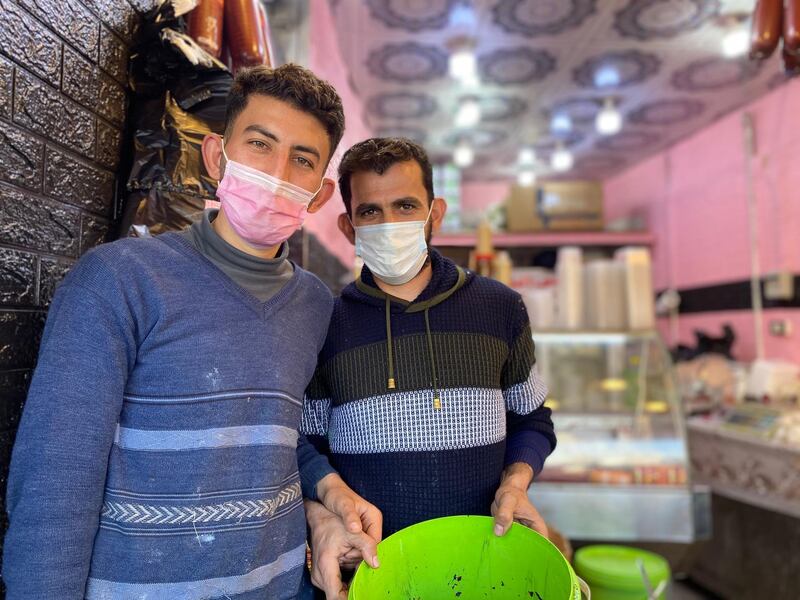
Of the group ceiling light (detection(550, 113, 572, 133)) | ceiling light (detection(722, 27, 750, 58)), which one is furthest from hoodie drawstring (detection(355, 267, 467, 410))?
ceiling light (detection(550, 113, 572, 133))

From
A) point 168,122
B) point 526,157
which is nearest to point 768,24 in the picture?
point 168,122

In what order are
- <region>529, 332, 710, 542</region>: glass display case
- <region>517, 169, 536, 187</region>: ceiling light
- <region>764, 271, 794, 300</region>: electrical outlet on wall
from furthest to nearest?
1. <region>517, 169, 536, 187</region>: ceiling light
2. <region>764, 271, 794, 300</region>: electrical outlet on wall
3. <region>529, 332, 710, 542</region>: glass display case

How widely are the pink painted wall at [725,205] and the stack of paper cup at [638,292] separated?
2.66m

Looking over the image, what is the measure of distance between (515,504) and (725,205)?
583cm

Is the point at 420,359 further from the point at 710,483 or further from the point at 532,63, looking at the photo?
the point at 532,63

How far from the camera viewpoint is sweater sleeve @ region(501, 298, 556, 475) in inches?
56.8

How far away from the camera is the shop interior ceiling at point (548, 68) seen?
3805 mm

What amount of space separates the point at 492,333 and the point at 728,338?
487 cm

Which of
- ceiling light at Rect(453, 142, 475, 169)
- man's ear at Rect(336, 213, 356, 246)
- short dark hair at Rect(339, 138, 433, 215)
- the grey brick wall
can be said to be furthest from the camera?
ceiling light at Rect(453, 142, 475, 169)

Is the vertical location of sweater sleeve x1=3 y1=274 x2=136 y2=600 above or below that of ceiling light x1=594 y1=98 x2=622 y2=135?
below

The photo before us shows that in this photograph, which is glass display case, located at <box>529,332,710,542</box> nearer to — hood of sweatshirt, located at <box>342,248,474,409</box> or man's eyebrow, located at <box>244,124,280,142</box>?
A: hood of sweatshirt, located at <box>342,248,474,409</box>

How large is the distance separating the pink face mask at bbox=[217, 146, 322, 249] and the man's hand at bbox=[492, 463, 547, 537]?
74 cm

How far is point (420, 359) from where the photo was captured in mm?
1326

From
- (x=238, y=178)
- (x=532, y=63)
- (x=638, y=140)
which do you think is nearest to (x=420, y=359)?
(x=238, y=178)
